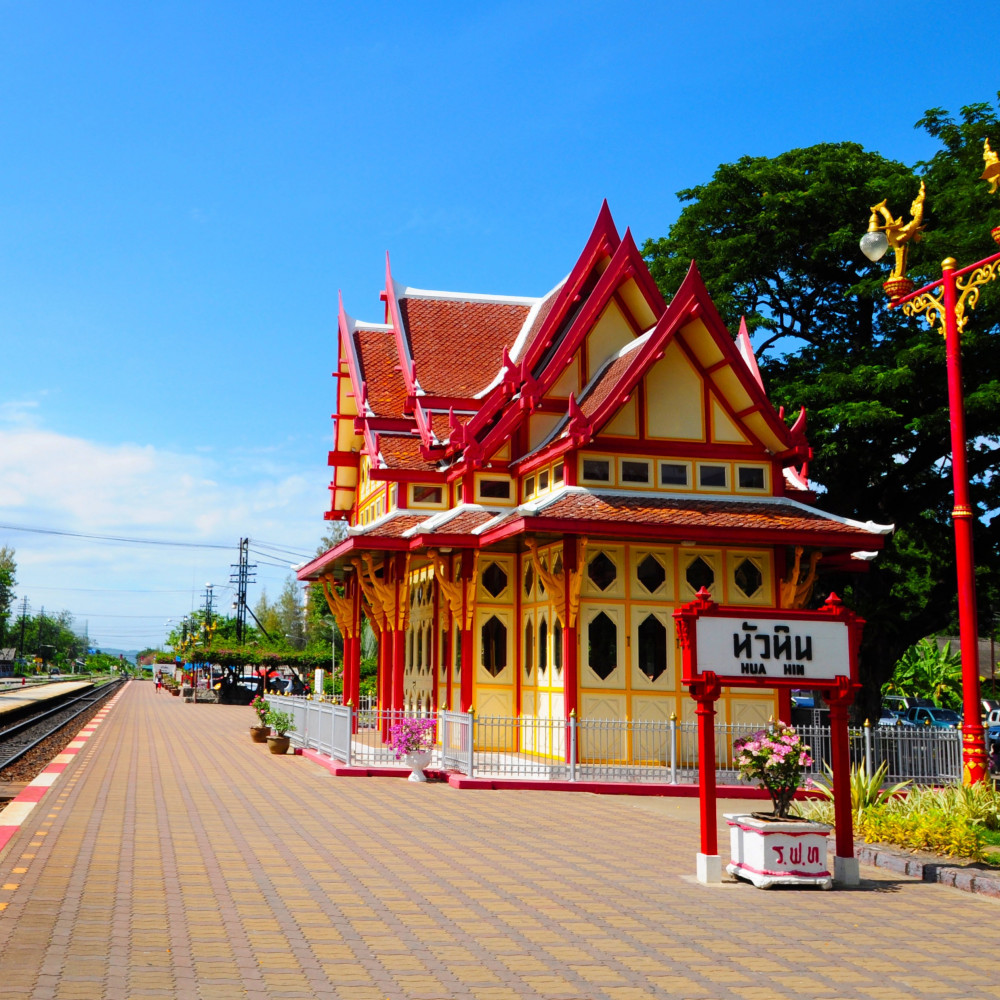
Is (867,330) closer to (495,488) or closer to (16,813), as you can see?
(495,488)

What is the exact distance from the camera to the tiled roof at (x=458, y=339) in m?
26.7

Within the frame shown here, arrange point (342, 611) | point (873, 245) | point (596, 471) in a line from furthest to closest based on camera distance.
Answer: point (342, 611) → point (596, 471) → point (873, 245)

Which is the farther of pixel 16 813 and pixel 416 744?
pixel 416 744

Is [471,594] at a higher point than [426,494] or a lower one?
lower

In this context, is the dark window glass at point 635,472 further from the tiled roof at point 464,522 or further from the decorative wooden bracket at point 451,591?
the decorative wooden bracket at point 451,591

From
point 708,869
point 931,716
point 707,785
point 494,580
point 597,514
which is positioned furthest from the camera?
point 931,716

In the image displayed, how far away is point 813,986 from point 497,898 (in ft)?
10.1

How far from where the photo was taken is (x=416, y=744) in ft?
60.5

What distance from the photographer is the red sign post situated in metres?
10.4

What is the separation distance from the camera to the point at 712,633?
10.5 metres

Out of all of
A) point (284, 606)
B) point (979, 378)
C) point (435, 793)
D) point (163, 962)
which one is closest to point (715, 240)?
point (979, 378)

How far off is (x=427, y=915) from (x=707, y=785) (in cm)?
320

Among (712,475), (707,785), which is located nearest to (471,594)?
(712,475)

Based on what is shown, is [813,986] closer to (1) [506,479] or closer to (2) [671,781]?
(2) [671,781]
